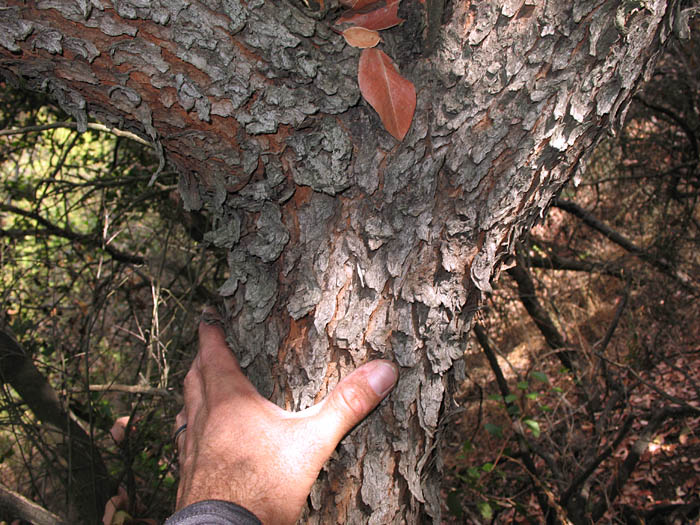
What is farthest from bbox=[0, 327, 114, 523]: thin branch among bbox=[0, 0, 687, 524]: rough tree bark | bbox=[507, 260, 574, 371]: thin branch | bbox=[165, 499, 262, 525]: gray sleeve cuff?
bbox=[507, 260, 574, 371]: thin branch

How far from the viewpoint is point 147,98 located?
0.98 m

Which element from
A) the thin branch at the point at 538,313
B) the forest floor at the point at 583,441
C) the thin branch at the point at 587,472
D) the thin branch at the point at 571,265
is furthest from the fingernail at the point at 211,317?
the thin branch at the point at 571,265

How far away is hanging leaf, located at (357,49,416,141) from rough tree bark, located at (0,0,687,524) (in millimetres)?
29

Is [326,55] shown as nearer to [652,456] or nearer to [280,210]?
[280,210]

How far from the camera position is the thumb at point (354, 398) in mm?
983

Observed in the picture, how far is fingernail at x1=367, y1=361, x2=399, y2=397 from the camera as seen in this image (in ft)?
3.24

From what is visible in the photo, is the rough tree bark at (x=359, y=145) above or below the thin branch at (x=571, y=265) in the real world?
above

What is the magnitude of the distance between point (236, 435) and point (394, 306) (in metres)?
0.47

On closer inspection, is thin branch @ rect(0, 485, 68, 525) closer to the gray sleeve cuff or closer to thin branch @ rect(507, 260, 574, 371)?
the gray sleeve cuff

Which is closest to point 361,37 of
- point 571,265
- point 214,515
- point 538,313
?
point 214,515

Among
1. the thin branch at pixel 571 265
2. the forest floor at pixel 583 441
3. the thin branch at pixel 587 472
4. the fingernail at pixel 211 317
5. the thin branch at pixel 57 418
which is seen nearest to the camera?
the fingernail at pixel 211 317

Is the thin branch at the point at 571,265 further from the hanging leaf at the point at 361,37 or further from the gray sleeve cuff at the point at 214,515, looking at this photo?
the gray sleeve cuff at the point at 214,515

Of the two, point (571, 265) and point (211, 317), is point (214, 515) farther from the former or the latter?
point (571, 265)

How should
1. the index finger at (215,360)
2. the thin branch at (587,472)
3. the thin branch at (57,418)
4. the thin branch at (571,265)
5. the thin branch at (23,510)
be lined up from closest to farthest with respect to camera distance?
the index finger at (215,360) → the thin branch at (23,510) → the thin branch at (57,418) → the thin branch at (587,472) → the thin branch at (571,265)
